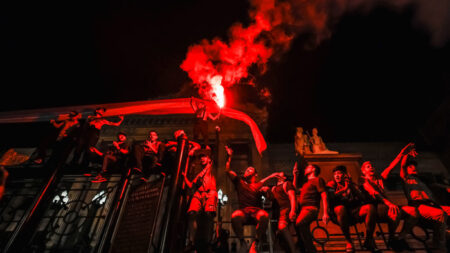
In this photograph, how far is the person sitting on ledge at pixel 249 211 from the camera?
5.39m

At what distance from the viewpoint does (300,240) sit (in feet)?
18.4

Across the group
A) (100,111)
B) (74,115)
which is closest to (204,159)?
(100,111)

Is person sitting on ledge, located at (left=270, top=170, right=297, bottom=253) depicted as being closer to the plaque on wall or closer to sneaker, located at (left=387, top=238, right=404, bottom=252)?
sneaker, located at (left=387, top=238, right=404, bottom=252)

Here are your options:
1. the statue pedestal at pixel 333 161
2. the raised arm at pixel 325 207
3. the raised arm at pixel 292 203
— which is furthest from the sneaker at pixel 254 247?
the statue pedestal at pixel 333 161

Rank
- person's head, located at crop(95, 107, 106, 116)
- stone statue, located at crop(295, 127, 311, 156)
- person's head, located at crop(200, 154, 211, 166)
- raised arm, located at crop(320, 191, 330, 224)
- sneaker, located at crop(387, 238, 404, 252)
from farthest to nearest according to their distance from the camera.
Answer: stone statue, located at crop(295, 127, 311, 156) < person's head, located at crop(95, 107, 106, 116) < person's head, located at crop(200, 154, 211, 166) < raised arm, located at crop(320, 191, 330, 224) < sneaker, located at crop(387, 238, 404, 252)

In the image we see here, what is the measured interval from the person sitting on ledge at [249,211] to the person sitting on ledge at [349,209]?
1.66 meters

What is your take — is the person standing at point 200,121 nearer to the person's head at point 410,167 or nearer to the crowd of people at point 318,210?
the crowd of people at point 318,210

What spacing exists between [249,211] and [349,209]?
267cm

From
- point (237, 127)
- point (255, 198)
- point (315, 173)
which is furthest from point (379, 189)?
point (237, 127)

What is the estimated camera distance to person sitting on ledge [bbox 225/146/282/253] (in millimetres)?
5387

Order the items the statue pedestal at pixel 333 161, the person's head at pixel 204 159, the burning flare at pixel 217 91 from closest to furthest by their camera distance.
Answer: the person's head at pixel 204 159
the burning flare at pixel 217 91
the statue pedestal at pixel 333 161

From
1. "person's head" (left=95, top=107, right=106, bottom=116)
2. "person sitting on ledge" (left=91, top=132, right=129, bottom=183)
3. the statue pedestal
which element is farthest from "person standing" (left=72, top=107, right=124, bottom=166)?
the statue pedestal

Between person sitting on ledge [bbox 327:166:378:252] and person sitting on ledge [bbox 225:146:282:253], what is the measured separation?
1658 millimetres

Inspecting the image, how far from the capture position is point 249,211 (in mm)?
5750
